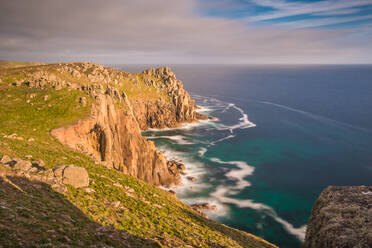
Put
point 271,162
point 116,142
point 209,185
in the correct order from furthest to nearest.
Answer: point 271,162 < point 209,185 < point 116,142

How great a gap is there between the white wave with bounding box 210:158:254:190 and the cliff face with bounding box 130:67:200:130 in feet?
189

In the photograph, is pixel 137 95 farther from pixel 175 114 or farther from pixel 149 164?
pixel 149 164

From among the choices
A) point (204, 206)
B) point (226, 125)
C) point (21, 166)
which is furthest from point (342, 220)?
point (226, 125)

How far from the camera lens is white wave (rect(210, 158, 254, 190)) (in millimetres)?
75750

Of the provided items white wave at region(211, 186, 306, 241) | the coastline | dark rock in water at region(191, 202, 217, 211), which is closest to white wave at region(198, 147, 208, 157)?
the coastline

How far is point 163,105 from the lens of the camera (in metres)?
145

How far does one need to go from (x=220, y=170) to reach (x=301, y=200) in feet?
94.6

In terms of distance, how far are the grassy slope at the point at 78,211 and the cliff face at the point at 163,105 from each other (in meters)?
88.5

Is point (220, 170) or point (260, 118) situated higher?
point (260, 118)

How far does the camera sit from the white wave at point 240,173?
249 feet

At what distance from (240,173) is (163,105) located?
77.7m

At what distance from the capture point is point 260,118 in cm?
16075

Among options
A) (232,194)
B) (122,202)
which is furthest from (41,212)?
(232,194)

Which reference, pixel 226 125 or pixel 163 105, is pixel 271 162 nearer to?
pixel 226 125
